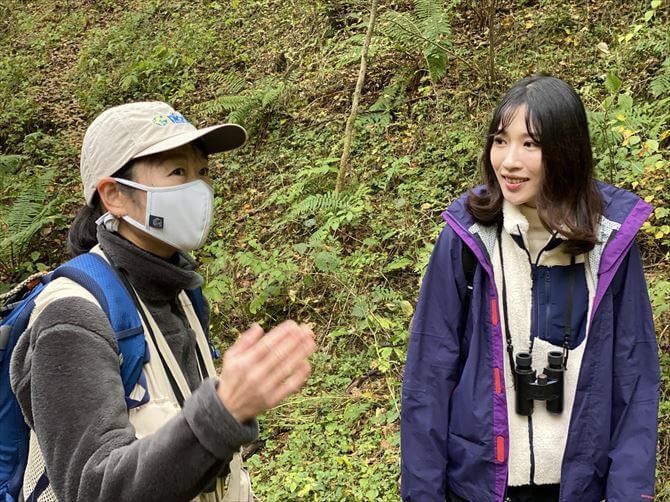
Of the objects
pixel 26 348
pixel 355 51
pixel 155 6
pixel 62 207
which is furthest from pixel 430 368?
pixel 155 6

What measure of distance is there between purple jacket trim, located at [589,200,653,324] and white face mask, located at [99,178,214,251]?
143 centimetres

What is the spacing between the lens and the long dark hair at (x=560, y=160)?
2369mm

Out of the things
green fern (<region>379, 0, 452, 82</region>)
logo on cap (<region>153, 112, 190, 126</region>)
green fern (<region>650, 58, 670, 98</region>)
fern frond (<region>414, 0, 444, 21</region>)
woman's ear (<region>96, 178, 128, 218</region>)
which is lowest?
woman's ear (<region>96, 178, 128, 218</region>)

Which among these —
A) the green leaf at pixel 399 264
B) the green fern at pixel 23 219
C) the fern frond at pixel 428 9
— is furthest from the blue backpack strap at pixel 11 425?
the fern frond at pixel 428 9

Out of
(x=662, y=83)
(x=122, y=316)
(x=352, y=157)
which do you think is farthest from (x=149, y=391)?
(x=352, y=157)

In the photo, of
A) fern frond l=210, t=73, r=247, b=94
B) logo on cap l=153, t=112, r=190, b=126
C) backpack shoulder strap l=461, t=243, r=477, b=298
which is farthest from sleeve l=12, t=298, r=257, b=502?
fern frond l=210, t=73, r=247, b=94

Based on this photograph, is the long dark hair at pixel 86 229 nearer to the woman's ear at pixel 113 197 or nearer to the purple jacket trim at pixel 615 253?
the woman's ear at pixel 113 197

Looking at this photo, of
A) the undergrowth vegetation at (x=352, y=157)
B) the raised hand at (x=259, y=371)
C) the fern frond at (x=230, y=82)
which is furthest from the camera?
the fern frond at (x=230, y=82)

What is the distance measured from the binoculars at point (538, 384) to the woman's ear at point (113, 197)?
151 centimetres

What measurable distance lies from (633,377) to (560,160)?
855mm

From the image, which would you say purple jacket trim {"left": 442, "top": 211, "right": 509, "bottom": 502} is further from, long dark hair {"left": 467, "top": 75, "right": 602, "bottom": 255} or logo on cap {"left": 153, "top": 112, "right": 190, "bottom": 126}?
logo on cap {"left": 153, "top": 112, "right": 190, "bottom": 126}

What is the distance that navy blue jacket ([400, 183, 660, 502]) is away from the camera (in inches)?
90.6

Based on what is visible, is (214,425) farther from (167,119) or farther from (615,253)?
(615,253)

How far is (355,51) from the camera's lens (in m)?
8.05
